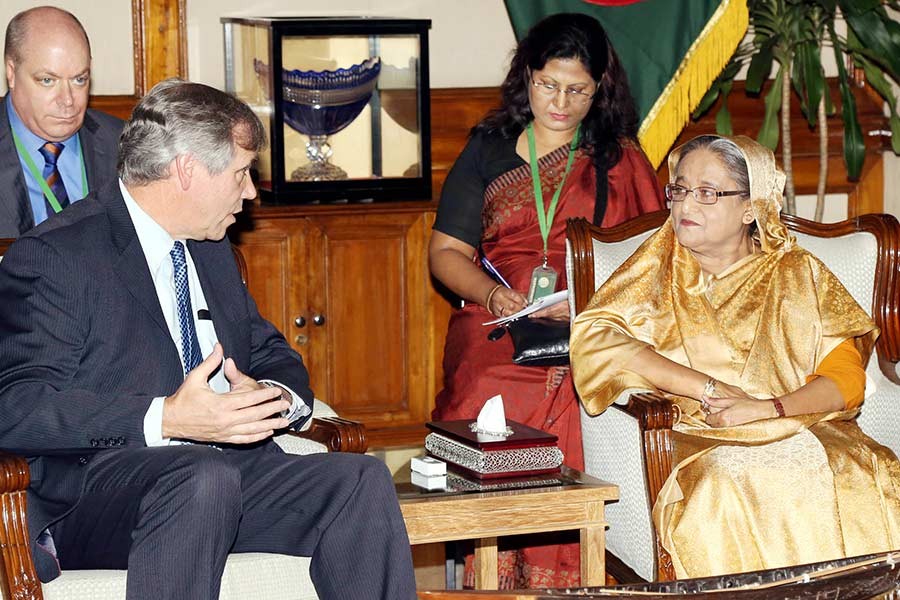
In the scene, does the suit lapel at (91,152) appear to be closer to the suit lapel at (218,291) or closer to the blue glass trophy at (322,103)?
the suit lapel at (218,291)

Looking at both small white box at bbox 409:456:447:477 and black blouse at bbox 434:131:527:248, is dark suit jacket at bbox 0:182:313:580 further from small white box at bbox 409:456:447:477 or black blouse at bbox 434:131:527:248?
black blouse at bbox 434:131:527:248

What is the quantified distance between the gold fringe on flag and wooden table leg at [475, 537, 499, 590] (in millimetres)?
1843

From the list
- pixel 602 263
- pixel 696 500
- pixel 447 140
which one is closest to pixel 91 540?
pixel 696 500

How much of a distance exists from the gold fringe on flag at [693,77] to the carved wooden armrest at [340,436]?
2062 mm

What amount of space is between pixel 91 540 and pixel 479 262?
1.69 m

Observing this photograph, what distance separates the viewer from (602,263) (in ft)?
11.7

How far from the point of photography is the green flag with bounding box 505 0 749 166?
4.72 m

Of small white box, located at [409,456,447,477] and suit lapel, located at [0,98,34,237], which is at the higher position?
suit lapel, located at [0,98,34,237]

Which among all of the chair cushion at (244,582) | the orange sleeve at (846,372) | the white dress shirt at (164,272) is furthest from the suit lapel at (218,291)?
the orange sleeve at (846,372)

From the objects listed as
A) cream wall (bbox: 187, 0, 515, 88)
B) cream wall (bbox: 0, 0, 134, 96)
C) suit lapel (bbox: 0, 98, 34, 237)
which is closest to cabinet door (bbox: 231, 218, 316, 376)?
cream wall (bbox: 187, 0, 515, 88)

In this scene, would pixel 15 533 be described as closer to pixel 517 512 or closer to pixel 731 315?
pixel 517 512

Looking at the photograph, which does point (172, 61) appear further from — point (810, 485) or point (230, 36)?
point (810, 485)

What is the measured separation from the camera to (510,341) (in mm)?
3801

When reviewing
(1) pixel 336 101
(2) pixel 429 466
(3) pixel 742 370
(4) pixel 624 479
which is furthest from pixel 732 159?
(1) pixel 336 101
